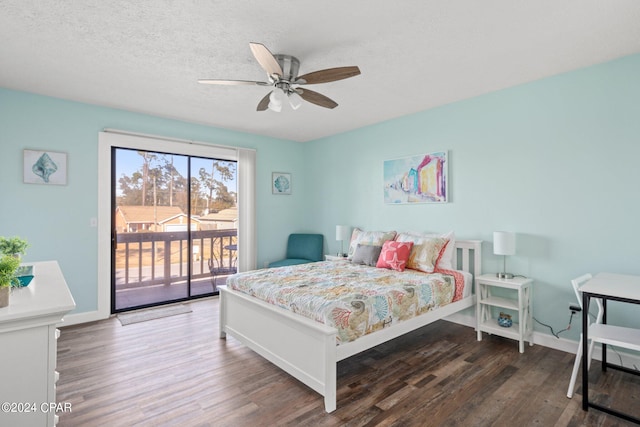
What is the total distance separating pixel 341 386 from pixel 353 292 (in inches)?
27.9

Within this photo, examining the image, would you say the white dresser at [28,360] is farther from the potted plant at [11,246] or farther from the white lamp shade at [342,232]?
the white lamp shade at [342,232]

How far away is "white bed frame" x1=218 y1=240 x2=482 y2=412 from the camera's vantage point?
7.04 feet

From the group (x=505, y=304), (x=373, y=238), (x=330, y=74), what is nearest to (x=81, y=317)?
(x=373, y=238)

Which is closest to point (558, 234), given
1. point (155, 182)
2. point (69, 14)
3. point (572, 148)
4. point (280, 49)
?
point (572, 148)

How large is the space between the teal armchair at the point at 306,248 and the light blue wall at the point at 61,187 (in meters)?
2.56

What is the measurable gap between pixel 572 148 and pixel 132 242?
5.61 m

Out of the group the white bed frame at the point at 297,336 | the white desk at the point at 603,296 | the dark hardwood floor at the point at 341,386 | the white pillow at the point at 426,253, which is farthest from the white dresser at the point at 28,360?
the white pillow at the point at 426,253

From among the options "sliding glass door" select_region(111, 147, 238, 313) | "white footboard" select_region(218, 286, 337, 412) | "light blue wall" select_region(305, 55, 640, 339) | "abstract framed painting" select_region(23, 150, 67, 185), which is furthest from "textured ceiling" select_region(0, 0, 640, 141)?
"white footboard" select_region(218, 286, 337, 412)

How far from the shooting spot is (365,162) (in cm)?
486

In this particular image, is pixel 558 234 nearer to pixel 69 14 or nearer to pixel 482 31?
pixel 482 31

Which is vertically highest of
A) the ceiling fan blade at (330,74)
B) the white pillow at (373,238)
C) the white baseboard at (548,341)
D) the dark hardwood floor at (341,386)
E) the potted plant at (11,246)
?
the ceiling fan blade at (330,74)

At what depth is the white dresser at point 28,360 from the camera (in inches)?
45.9

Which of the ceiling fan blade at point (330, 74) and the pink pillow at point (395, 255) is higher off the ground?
the ceiling fan blade at point (330, 74)

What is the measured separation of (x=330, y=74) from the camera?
7.88 feet
